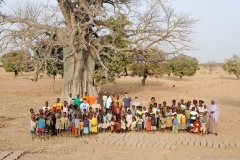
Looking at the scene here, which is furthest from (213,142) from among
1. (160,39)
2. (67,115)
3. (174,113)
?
(160,39)

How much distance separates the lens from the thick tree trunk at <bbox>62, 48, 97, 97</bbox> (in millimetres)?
16969

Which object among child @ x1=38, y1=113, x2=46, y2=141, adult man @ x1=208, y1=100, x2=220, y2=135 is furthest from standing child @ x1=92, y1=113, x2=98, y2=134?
adult man @ x1=208, y1=100, x2=220, y2=135

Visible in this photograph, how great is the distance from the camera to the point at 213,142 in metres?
7.80

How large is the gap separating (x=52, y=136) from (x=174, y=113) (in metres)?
3.87

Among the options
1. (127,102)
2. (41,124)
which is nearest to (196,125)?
(127,102)

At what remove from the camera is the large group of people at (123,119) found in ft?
27.9

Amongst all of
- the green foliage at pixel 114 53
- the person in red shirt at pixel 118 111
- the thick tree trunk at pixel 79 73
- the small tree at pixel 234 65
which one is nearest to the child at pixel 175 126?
the person in red shirt at pixel 118 111

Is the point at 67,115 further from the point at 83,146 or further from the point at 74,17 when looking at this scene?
the point at 74,17

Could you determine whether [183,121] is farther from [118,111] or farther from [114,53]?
[114,53]

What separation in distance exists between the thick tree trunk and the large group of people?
732 centimetres

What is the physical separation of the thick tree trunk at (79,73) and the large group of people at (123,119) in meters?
7.32

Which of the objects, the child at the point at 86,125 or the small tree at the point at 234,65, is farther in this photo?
the small tree at the point at 234,65

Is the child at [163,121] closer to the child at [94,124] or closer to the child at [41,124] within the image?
the child at [94,124]

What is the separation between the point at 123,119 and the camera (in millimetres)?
8969
